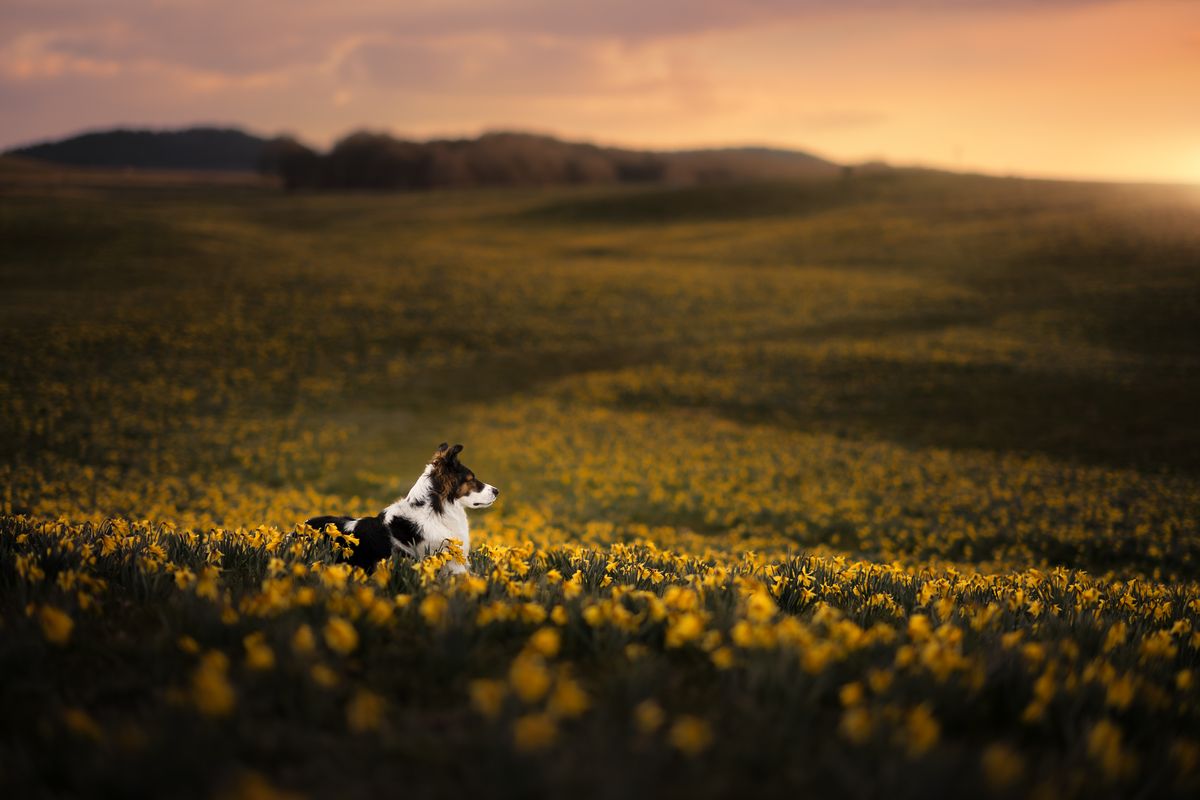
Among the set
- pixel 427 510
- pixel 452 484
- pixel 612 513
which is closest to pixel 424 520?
pixel 427 510

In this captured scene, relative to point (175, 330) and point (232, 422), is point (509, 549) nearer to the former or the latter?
point (232, 422)

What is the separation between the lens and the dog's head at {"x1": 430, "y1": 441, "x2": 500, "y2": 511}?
244 inches

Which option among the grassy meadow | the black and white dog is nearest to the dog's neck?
the black and white dog

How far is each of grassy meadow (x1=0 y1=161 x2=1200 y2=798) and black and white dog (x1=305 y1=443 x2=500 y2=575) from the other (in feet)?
Result: 1.34

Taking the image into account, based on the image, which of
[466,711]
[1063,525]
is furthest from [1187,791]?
[1063,525]

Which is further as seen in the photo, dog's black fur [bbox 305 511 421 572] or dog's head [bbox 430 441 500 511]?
dog's head [bbox 430 441 500 511]

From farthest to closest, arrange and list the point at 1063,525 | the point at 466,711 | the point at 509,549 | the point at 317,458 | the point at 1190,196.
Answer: the point at 1190,196, the point at 317,458, the point at 1063,525, the point at 509,549, the point at 466,711

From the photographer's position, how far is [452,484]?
634 centimetres

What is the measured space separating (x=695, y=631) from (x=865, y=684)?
2.89 ft

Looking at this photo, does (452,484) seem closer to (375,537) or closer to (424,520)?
(424,520)

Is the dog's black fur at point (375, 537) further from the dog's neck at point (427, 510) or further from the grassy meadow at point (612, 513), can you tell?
the grassy meadow at point (612, 513)

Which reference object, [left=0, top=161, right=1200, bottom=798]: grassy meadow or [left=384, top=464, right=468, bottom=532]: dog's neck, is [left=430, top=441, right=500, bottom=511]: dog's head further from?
[left=0, top=161, right=1200, bottom=798]: grassy meadow

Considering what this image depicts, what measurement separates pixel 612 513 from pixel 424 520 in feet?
32.2

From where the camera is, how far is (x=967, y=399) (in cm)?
2889
